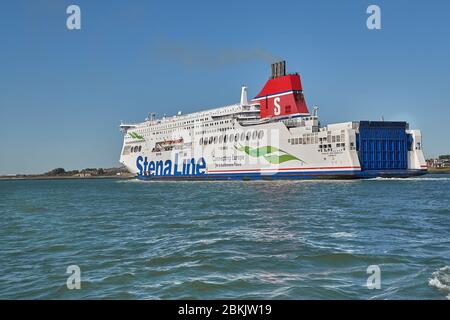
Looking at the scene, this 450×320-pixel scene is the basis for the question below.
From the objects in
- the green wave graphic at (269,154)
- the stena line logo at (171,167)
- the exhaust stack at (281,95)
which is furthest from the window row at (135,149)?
the green wave graphic at (269,154)

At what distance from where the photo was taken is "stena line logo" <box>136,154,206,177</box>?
60.2 m

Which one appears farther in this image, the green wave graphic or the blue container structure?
the green wave graphic

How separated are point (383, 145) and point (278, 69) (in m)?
16.4

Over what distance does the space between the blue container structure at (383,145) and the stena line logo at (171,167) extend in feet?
71.6

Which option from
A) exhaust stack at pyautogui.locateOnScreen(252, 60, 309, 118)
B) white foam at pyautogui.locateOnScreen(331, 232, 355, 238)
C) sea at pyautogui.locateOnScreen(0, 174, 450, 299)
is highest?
exhaust stack at pyautogui.locateOnScreen(252, 60, 309, 118)

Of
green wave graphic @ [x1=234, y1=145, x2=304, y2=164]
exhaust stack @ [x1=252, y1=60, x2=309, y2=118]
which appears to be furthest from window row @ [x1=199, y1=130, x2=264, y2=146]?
exhaust stack @ [x1=252, y1=60, x2=309, y2=118]

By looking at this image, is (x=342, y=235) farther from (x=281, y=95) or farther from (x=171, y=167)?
(x=171, y=167)

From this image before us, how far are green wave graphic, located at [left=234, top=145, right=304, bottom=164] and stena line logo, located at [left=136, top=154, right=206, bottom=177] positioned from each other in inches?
352

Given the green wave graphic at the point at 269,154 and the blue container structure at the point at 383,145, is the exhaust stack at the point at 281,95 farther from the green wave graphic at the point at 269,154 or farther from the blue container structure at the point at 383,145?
the blue container structure at the point at 383,145

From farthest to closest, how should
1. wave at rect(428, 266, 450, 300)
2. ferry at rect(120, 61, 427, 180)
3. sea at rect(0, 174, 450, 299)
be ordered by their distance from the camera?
ferry at rect(120, 61, 427, 180) → sea at rect(0, 174, 450, 299) → wave at rect(428, 266, 450, 300)

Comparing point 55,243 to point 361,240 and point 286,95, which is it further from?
point 286,95

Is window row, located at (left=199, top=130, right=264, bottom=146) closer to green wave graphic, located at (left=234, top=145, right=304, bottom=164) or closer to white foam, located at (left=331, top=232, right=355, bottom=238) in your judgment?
green wave graphic, located at (left=234, top=145, right=304, bottom=164)
